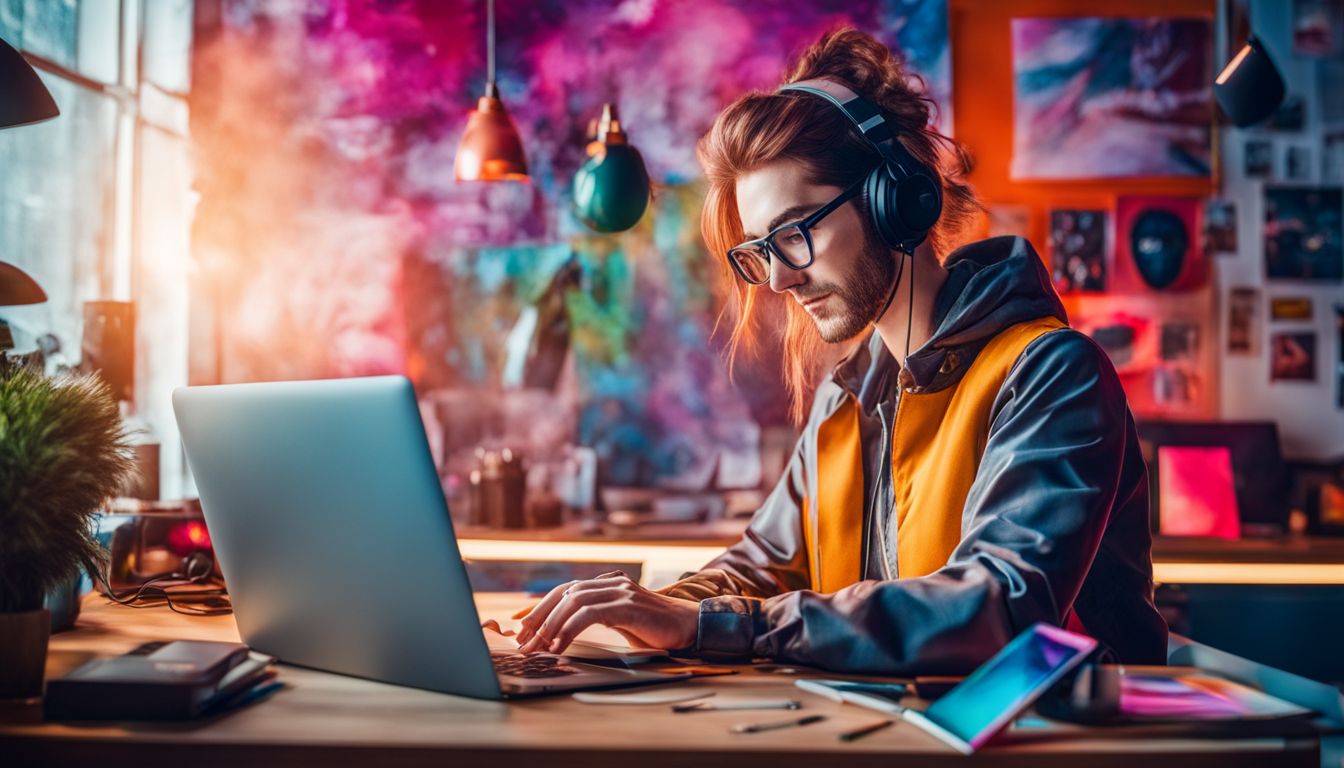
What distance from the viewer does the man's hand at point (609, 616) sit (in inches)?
45.3

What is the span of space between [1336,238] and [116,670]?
3.74 meters

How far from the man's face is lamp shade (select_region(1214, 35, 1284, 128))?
4.33 ft

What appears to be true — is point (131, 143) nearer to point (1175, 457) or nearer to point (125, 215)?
point (125, 215)

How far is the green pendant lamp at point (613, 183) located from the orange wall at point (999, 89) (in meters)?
1.46

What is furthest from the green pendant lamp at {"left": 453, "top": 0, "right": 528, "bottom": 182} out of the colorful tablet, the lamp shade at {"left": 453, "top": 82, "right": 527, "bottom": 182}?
the colorful tablet

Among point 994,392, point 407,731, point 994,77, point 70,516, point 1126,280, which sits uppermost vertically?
point 994,77

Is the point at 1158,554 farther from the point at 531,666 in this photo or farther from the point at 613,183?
the point at 531,666

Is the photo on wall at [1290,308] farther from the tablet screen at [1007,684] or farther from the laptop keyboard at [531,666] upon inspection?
the laptop keyboard at [531,666]

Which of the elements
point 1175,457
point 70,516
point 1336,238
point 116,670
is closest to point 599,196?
point 70,516

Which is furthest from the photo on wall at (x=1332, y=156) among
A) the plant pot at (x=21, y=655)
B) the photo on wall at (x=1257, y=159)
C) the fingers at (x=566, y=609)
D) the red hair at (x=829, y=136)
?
the plant pot at (x=21, y=655)

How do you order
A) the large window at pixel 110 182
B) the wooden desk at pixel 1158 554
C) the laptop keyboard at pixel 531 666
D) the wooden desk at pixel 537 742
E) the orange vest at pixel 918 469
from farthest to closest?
the wooden desk at pixel 1158 554 < the large window at pixel 110 182 < the orange vest at pixel 918 469 < the laptop keyboard at pixel 531 666 < the wooden desk at pixel 537 742

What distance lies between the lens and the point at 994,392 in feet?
4.54

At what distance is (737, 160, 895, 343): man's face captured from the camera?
1525mm

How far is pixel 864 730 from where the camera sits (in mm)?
880
